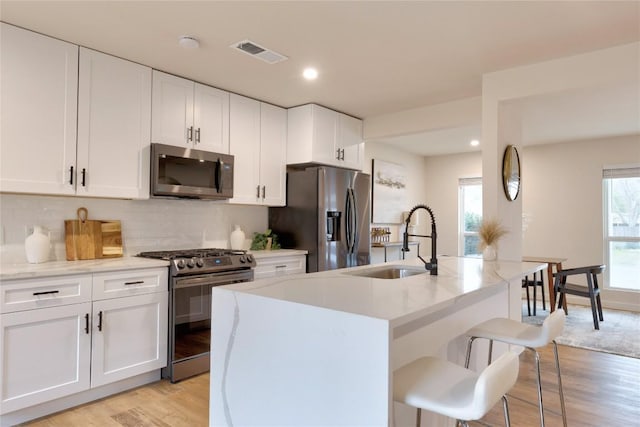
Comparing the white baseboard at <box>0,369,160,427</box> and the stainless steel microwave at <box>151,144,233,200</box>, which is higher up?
the stainless steel microwave at <box>151,144,233,200</box>

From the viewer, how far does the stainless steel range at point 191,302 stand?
118 inches

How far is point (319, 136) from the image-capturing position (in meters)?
4.24

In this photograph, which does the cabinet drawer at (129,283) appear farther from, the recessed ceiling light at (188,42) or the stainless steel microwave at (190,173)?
the recessed ceiling light at (188,42)

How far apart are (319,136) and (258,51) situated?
1450 mm

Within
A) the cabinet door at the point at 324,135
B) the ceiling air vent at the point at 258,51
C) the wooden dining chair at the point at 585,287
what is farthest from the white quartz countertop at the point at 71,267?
the wooden dining chair at the point at 585,287

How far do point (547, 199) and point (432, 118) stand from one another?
10.1 ft

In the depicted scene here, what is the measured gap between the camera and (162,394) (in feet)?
9.18

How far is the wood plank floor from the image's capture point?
7.98 ft

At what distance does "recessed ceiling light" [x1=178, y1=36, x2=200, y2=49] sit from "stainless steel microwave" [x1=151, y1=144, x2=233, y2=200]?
82cm

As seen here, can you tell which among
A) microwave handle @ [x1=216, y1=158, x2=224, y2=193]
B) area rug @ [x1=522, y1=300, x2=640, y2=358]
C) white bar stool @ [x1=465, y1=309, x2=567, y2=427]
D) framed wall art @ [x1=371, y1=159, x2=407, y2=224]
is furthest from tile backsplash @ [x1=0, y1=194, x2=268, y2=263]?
area rug @ [x1=522, y1=300, x2=640, y2=358]

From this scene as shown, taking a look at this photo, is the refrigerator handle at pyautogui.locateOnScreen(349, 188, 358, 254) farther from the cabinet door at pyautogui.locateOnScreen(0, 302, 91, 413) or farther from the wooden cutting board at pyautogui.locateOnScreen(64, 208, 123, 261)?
the cabinet door at pyautogui.locateOnScreen(0, 302, 91, 413)

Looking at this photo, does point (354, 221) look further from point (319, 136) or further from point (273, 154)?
point (273, 154)

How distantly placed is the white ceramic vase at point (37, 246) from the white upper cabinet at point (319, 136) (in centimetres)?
232

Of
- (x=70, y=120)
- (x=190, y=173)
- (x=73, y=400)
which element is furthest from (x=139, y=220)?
(x=73, y=400)
